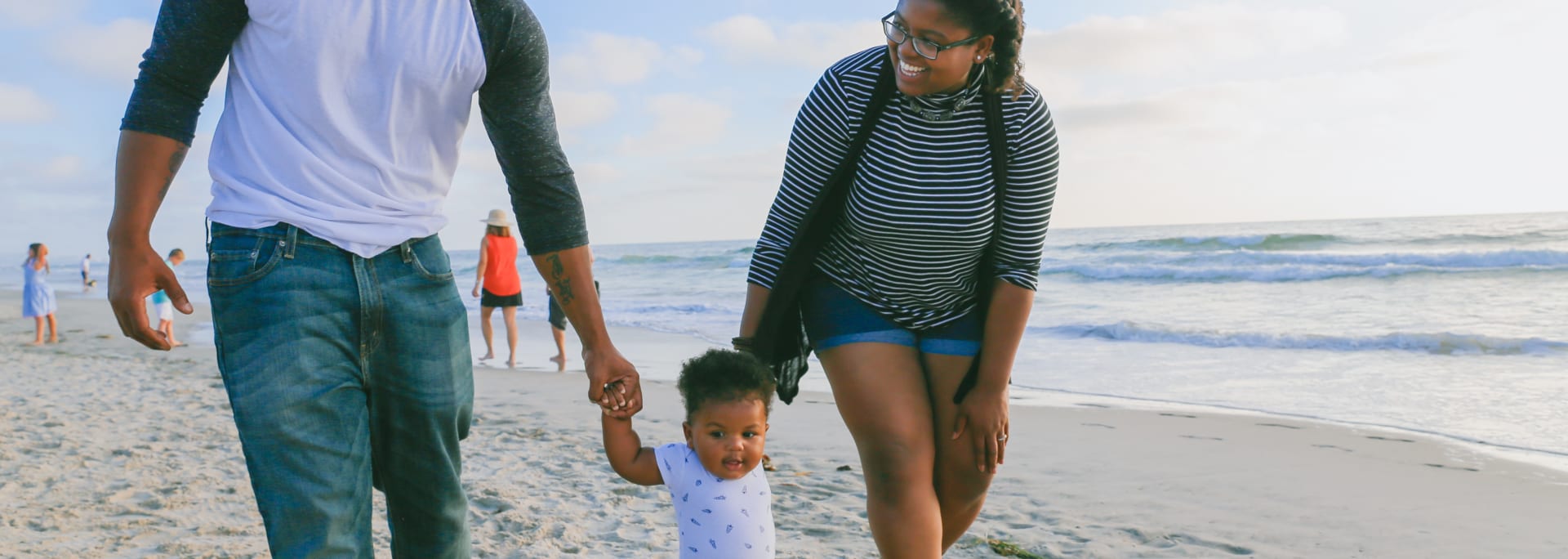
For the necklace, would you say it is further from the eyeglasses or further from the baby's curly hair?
the baby's curly hair

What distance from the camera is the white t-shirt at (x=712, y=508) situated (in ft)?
8.48

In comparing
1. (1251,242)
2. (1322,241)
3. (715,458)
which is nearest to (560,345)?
(715,458)

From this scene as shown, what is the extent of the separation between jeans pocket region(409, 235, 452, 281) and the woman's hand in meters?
1.41

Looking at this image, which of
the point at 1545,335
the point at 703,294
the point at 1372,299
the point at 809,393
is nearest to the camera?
the point at 809,393

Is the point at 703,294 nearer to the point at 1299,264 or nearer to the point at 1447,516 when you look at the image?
the point at 1299,264

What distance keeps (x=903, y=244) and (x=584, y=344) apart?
0.91 m

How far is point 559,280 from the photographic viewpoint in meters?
2.36

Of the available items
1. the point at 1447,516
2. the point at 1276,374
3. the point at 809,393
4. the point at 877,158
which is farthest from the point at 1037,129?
the point at 1276,374

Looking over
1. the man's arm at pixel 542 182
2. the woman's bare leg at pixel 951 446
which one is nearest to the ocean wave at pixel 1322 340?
the woman's bare leg at pixel 951 446

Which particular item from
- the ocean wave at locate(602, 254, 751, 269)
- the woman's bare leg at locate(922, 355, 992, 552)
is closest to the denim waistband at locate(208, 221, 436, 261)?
the woman's bare leg at locate(922, 355, 992, 552)

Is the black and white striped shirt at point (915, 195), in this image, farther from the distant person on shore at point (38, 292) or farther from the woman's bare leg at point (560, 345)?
the distant person on shore at point (38, 292)

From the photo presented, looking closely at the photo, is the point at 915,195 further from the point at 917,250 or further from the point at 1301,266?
the point at 1301,266

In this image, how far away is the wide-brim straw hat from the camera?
1034 centimetres

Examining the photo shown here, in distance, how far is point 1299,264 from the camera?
846 inches
